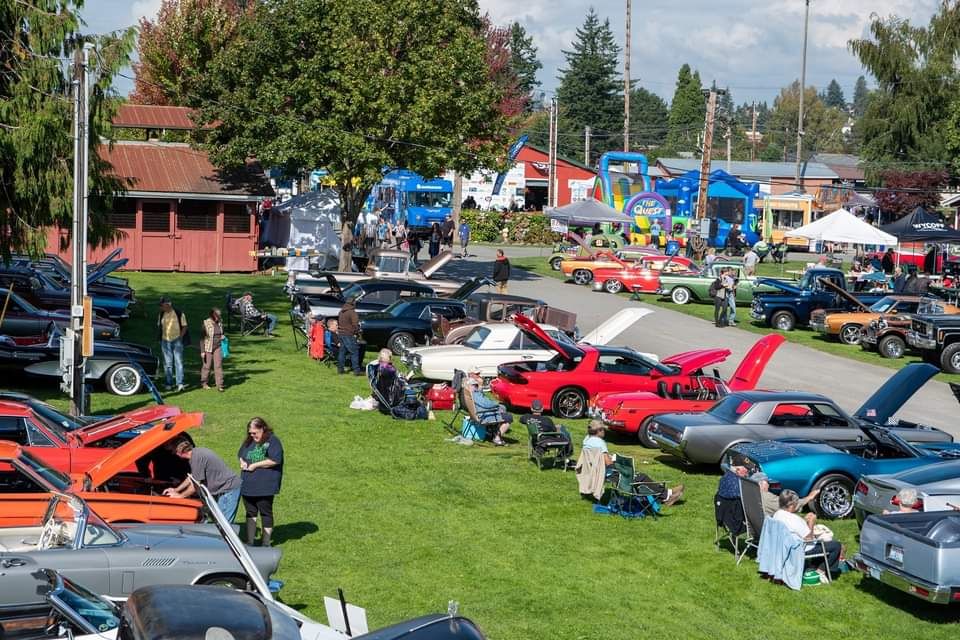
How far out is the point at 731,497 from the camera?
13375 mm

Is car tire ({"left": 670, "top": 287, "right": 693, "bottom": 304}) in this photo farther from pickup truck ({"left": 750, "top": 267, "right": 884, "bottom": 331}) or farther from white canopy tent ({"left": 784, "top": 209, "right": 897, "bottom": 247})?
pickup truck ({"left": 750, "top": 267, "right": 884, "bottom": 331})

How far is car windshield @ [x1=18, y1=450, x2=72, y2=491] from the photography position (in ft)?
38.0

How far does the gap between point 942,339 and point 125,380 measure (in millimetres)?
18263

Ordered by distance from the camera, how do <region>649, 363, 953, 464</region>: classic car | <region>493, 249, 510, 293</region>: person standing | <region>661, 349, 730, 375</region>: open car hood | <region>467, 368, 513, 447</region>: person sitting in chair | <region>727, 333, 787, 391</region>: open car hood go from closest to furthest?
<region>649, 363, 953, 464</region>: classic car
<region>467, 368, 513, 447</region>: person sitting in chair
<region>661, 349, 730, 375</region>: open car hood
<region>727, 333, 787, 391</region>: open car hood
<region>493, 249, 510, 293</region>: person standing

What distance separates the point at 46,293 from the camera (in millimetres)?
27234

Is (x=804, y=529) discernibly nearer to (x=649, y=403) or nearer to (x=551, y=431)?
(x=551, y=431)

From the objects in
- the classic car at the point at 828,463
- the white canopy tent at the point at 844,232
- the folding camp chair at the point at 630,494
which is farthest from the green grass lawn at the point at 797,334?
the folding camp chair at the point at 630,494

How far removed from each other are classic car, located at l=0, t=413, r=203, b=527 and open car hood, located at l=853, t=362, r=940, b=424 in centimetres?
1016

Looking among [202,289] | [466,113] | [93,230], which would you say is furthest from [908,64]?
[93,230]

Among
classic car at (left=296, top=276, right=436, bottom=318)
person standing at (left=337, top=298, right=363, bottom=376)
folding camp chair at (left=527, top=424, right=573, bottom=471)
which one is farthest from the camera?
classic car at (left=296, top=276, right=436, bottom=318)

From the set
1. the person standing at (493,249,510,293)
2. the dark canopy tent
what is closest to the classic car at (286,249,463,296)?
the person standing at (493,249,510,293)

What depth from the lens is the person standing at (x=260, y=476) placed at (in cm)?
1260

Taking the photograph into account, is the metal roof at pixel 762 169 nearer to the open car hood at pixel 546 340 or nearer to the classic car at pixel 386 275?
the classic car at pixel 386 275

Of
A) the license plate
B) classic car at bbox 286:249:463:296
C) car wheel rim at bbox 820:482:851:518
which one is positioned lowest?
car wheel rim at bbox 820:482:851:518
